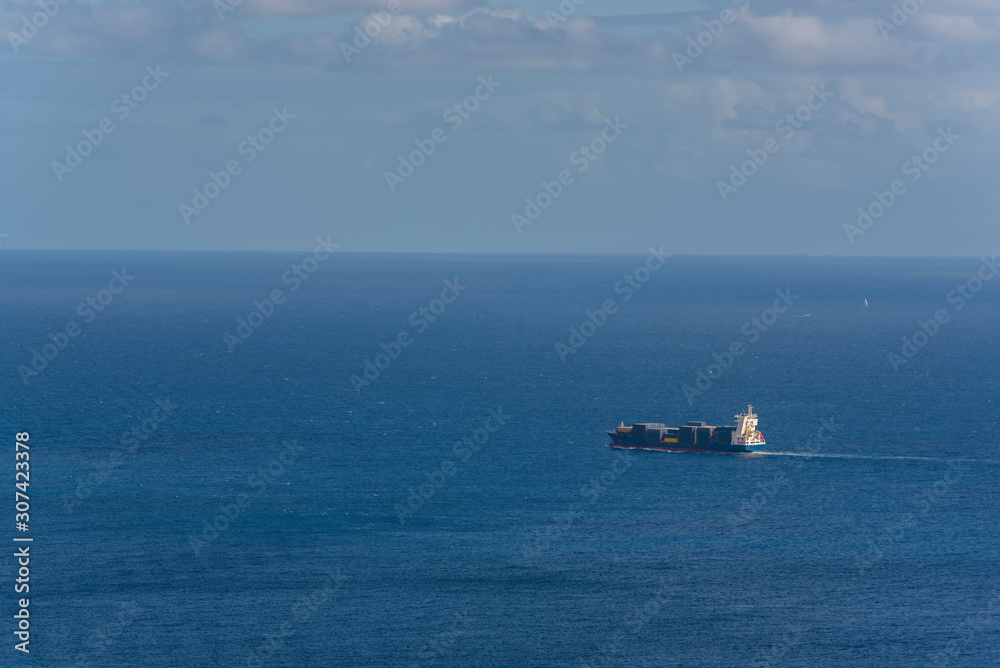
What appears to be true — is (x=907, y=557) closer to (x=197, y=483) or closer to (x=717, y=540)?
(x=717, y=540)

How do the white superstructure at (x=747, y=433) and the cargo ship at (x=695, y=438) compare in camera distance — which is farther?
the cargo ship at (x=695, y=438)

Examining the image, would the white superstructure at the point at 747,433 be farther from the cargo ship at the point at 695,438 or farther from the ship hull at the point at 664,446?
the ship hull at the point at 664,446

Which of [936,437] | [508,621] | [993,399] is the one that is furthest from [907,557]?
[993,399]

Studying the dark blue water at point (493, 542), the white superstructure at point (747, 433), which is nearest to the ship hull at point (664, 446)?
the white superstructure at point (747, 433)

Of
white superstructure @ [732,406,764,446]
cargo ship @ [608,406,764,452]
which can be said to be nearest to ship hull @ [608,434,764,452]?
cargo ship @ [608,406,764,452]

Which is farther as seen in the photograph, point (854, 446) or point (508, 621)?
point (854, 446)

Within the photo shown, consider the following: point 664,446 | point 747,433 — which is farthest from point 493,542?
point 747,433

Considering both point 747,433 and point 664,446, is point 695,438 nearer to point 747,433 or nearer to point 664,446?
point 664,446
